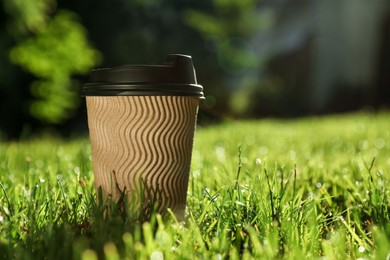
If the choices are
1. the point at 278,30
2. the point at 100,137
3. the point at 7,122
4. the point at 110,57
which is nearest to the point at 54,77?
the point at 7,122

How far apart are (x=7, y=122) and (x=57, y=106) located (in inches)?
51.7

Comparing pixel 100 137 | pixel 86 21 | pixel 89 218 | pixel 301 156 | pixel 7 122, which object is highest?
pixel 86 21

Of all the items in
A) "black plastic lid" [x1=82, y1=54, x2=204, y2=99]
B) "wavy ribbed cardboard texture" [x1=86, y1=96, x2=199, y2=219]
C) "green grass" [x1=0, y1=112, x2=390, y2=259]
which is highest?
"black plastic lid" [x1=82, y1=54, x2=204, y2=99]

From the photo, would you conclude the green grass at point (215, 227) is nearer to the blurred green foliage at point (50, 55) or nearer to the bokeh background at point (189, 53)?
the bokeh background at point (189, 53)

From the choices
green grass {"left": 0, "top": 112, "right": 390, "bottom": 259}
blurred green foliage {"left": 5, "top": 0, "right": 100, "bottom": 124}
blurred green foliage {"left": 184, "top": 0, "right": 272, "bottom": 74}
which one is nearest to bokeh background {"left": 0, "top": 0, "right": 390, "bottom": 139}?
blurred green foliage {"left": 5, "top": 0, "right": 100, "bottom": 124}

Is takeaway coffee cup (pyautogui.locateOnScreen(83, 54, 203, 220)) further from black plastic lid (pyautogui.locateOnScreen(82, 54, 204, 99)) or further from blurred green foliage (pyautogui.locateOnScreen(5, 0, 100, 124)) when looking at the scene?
blurred green foliage (pyautogui.locateOnScreen(5, 0, 100, 124))

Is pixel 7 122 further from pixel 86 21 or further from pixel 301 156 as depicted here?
pixel 301 156

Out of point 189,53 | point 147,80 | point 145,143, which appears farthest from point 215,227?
point 189,53

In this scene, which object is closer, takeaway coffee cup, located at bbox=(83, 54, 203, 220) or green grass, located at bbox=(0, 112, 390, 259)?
green grass, located at bbox=(0, 112, 390, 259)

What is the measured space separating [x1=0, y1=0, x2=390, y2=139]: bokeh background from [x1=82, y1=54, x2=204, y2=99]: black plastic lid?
717 cm

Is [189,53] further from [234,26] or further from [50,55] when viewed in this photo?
[234,26]

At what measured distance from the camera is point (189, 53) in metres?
15.7

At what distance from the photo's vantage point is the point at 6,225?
70.7 inches

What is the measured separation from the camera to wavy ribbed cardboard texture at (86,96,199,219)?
1.95 meters
